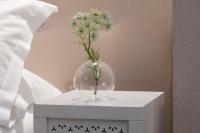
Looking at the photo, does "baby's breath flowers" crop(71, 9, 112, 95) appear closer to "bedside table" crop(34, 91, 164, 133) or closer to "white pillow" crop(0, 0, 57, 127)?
"bedside table" crop(34, 91, 164, 133)

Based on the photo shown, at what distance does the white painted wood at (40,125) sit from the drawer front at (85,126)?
14 mm

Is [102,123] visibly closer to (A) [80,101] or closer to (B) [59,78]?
(A) [80,101]

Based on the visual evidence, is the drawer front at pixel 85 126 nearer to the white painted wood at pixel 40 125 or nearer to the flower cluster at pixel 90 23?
the white painted wood at pixel 40 125

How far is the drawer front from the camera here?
4.15 ft

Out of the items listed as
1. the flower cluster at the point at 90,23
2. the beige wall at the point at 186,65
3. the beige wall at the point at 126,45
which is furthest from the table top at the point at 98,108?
the beige wall at the point at 126,45

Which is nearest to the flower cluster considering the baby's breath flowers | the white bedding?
the baby's breath flowers

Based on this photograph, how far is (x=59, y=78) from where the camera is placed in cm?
191

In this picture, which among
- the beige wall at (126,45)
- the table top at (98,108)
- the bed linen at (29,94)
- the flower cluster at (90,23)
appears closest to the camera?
the table top at (98,108)

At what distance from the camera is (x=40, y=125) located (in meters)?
1.33

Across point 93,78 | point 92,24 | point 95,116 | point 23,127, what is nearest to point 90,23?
point 92,24

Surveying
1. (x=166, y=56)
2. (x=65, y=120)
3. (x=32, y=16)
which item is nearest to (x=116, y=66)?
(x=166, y=56)

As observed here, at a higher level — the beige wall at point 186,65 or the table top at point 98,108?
the beige wall at point 186,65

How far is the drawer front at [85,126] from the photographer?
1266 millimetres

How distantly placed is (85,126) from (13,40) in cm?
42
